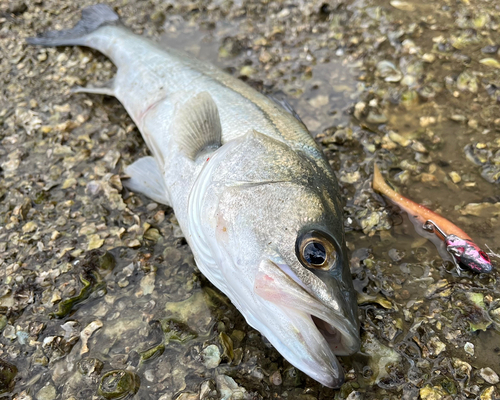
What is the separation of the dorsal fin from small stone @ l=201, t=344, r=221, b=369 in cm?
135

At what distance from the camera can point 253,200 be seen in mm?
2266

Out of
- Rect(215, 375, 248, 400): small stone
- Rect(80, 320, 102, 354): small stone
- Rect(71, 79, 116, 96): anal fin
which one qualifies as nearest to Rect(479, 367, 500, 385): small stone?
Rect(215, 375, 248, 400): small stone

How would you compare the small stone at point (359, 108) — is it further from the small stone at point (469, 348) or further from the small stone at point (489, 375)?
the small stone at point (489, 375)

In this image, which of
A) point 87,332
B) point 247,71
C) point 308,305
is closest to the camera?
point 308,305

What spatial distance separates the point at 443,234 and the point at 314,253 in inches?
53.5

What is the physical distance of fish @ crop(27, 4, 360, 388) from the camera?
1.89 meters

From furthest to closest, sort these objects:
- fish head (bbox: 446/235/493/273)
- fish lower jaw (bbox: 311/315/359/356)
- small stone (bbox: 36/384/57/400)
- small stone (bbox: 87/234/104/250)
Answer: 1. small stone (bbox: 87/234/104/250)
2. fish head (bbox: 446/235/493/273)
3. small stone (bbox: 36/384/57/400)
4. fish lower jaw (bbox: 311/315/359/356)

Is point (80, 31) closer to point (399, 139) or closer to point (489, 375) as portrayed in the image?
point (399, 139)

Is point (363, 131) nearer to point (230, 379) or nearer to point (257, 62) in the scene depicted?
point (257, 62)

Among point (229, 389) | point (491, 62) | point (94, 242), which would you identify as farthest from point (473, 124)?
point (94, 242)

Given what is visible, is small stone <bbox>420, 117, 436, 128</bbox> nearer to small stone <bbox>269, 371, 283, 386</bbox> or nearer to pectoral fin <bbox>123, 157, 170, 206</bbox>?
pectoral fin <bbox>123, 157, 170, 206</bbox>

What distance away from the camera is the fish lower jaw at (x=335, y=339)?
196 cm

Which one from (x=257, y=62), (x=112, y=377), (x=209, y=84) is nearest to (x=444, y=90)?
(x=257, y=62)

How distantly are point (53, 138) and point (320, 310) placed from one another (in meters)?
3.21
